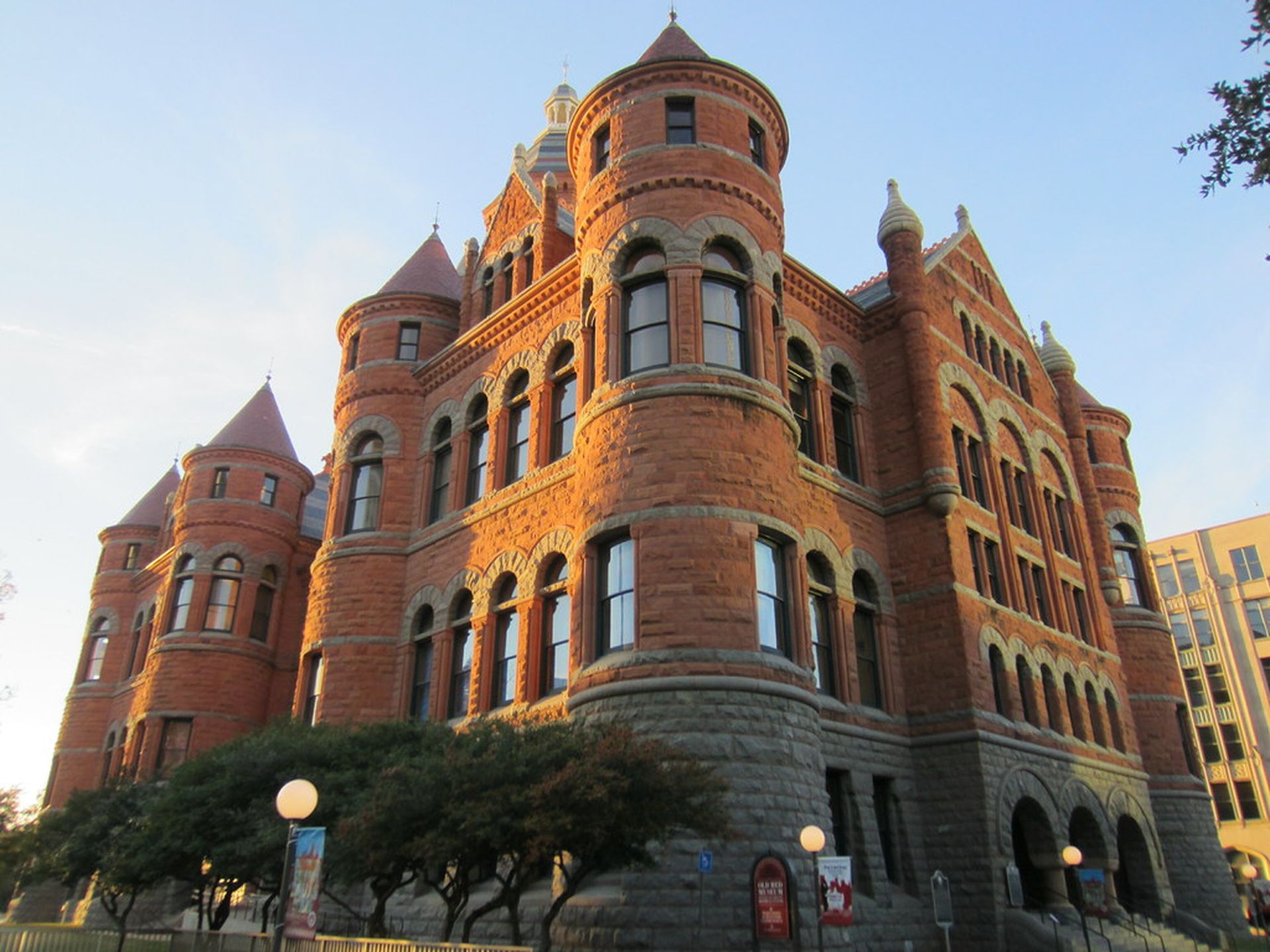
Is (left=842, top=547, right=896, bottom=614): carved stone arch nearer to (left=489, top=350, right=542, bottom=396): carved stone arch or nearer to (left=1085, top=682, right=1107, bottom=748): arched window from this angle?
(left=1085, top=682, right=1107, bottom=748): arched window

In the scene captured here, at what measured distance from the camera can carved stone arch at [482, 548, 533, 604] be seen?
19469mm

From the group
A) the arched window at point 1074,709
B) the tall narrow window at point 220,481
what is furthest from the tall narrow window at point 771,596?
the tall narrow window at point 220,481

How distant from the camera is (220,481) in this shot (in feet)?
107

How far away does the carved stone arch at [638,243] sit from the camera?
17966mm

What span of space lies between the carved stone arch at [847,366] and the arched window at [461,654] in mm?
9515

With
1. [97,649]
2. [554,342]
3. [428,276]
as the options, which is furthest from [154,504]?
[554,342]

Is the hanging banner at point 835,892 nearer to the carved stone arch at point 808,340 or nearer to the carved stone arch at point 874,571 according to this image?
the carved stone arch at point 874,571

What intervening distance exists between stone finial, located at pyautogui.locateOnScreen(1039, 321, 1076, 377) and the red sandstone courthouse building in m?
0.14

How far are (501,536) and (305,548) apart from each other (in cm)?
1527

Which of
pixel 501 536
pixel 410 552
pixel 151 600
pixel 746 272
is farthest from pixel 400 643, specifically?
pixel 151 600

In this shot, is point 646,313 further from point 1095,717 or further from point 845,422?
point 1095,717

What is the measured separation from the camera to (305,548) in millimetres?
33531

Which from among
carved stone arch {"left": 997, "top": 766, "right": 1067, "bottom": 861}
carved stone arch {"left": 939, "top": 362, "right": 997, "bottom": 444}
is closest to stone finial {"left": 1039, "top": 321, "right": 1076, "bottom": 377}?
carved stone arch {"left": 939, "top": 362, "right": 997, "bottom": 444}

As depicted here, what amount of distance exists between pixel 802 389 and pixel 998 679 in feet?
24.6
